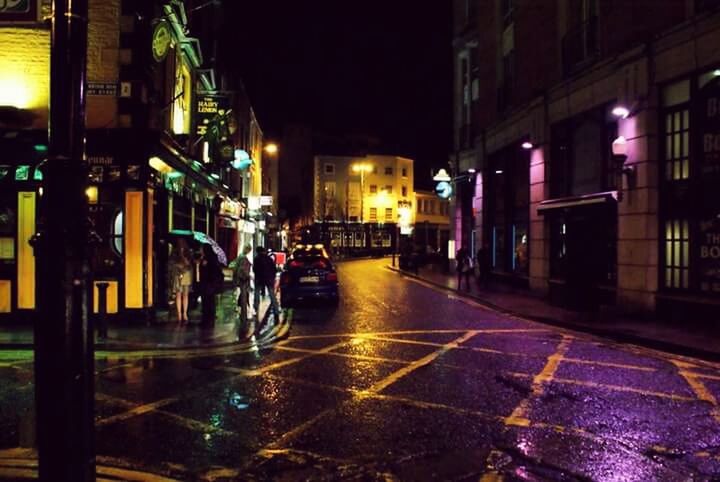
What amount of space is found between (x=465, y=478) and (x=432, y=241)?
80338 millimetres

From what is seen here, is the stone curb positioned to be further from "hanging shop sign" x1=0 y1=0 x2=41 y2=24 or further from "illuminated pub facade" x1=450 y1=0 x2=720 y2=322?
"illuminated pub facade" x1=450 y1=0 x2=720 y2=322

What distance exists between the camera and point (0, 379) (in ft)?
29.7

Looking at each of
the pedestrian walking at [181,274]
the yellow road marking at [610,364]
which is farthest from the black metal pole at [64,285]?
the pedestrian walking at [181,274]

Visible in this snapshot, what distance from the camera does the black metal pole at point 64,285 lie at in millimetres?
3609

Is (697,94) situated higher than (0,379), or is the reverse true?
(697,94)

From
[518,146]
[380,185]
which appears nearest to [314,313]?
[518,146]

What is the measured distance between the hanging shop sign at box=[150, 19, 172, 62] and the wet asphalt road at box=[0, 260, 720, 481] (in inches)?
300

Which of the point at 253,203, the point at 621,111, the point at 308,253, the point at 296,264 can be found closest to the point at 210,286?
the point at 296,264

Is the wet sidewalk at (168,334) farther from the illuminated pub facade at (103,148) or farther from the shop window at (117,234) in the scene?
the shop window at (117,234)

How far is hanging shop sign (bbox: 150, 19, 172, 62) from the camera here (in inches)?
603

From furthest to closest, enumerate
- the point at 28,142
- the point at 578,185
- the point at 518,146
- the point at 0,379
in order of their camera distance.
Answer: the point at 518,146 < the point at 578,185 < the point at 28,142 < the point at 0,379

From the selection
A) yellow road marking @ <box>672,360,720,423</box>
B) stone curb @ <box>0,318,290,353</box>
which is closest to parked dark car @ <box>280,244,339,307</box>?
stone curb @ <box>0,318,290,353</box>

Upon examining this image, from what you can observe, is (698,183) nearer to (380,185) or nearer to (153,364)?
(153,364)

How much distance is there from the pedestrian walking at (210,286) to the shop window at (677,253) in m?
10.4
